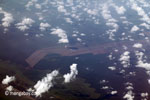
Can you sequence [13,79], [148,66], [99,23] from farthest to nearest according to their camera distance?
[99,23] → [148,66] → [13,79]

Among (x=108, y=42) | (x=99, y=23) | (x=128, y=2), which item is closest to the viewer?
(x=108, y=42)

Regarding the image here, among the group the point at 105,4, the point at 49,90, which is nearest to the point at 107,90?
the point at 49,90

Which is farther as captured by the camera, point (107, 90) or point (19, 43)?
point (19, 43)

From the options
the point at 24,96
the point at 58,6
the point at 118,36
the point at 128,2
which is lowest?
the point at 24,96

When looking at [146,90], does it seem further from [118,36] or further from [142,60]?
[118,36]

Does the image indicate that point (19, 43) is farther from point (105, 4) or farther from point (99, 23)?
point (105, 4)

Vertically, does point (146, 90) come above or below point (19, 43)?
below

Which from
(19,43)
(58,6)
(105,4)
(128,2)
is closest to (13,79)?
(19,43)
